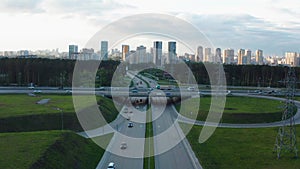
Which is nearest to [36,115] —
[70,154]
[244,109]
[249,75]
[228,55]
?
[70,154]

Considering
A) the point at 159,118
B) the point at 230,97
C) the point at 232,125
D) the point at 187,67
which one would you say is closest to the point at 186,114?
the point at 159,118

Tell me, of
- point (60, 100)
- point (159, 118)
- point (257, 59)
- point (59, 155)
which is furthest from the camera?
point (257, 59)

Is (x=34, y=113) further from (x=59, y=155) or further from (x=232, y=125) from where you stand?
(x=232, y=125)

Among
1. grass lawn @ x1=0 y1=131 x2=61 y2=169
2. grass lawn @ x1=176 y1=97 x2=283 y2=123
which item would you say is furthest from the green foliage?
grass lawn @ x1=176 y1=97 x2=283 y2=123

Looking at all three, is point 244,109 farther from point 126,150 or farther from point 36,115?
point 36,115

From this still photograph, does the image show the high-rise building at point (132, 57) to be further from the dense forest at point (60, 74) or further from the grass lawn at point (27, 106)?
the grass lawn at point (27, 106)

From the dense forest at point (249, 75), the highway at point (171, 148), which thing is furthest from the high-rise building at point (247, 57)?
the highway at point (171, 148)
